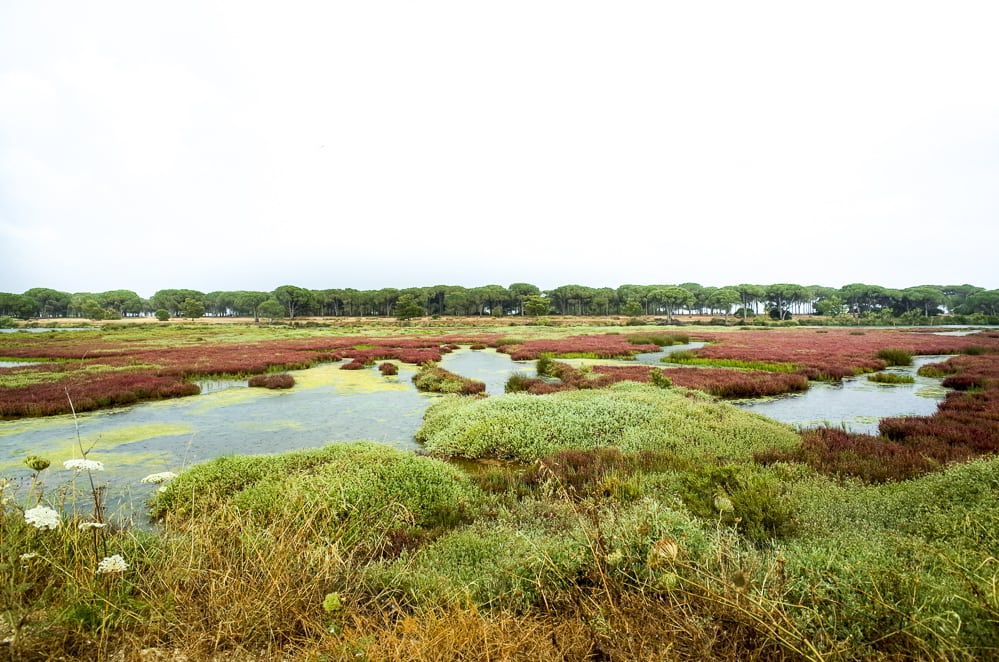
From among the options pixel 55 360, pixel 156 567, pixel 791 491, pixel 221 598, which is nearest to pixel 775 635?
pixel 221 598

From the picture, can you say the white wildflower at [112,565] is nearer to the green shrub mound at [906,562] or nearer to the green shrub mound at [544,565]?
the green shrub mound at [544,565]

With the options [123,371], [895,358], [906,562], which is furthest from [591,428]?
[895,358]

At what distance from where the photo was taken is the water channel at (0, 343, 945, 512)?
33.4ft

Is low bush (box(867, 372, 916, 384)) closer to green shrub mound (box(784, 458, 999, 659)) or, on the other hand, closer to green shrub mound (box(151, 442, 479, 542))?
green shrub mound (box(784, 458, 999, 659))

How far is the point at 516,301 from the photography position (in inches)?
5492

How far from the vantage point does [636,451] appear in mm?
9539

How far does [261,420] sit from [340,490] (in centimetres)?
905

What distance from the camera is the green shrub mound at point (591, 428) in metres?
10.2

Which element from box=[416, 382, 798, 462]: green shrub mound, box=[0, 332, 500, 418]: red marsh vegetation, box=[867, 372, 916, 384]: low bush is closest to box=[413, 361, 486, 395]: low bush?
box=[416, 382, 798, 462]: green shrub mound

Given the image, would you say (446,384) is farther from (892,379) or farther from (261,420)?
(892,379)

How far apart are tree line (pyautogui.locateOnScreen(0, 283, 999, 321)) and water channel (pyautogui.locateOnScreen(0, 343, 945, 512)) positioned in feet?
275

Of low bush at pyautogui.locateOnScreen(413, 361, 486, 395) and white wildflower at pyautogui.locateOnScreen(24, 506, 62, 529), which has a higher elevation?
white wildflower at pyautogui.locateOnScreen(24, 506, 62, 529)

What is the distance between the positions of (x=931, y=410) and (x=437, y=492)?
17.2 m

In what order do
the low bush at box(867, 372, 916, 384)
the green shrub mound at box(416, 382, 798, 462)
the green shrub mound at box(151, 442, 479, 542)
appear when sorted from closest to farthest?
the green shrub mound at box(151, 442, 479, 542), the green shrub mound at box(416, 382, 798, 462), the low bush at box(867, 372, 916, 384)
